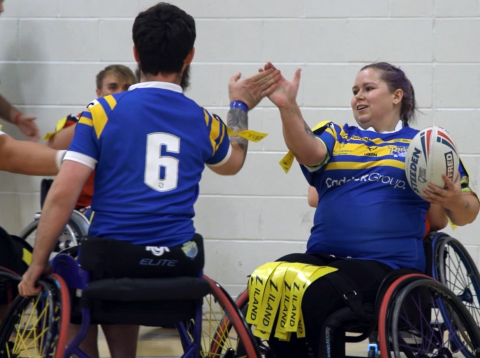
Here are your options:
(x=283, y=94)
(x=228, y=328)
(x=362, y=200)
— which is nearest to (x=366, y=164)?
(x=362, y=200)

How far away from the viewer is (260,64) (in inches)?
138

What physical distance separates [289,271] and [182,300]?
43 centimetres

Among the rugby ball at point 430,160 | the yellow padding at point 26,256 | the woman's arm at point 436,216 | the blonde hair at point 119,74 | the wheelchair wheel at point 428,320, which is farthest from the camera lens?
the blonde hair at point 119,74

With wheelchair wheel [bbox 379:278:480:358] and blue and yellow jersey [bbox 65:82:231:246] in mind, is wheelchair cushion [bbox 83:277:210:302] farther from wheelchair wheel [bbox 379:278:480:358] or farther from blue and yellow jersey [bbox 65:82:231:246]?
wheelchair wheel [bbox 379:278:480:358]

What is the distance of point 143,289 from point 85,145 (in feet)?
1.30

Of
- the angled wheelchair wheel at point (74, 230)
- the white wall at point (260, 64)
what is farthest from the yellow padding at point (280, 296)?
the white wall at point (260, 64)

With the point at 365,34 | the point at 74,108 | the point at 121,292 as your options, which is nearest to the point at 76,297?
the point at 121,292

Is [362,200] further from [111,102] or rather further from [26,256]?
[26,256]

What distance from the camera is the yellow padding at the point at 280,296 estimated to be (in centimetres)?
191

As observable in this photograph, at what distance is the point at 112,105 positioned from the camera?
5.51ft

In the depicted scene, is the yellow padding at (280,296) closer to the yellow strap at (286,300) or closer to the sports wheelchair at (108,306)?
the yellow strap at (286,300)

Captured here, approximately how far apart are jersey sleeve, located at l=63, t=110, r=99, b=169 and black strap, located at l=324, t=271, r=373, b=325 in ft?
2.57

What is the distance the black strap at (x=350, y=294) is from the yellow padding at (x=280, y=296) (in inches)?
1.7

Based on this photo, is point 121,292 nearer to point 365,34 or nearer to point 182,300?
point 182,300
